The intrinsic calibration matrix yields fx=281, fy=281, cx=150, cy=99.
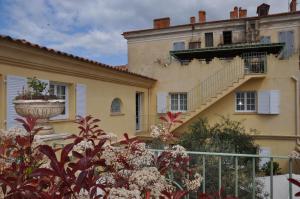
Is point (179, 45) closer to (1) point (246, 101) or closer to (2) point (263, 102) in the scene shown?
(1) point (246, 101)

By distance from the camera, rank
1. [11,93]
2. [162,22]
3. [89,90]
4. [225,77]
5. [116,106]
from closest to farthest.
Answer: [11,93]
[89,90]
[116,106]
[225,77]
[162,22]

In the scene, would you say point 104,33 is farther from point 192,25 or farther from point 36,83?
point 36,83

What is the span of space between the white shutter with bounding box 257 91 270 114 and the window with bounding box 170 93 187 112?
4063 mm

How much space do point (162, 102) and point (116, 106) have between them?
3551 millimetres

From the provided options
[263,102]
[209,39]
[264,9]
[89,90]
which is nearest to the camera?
[89,90]

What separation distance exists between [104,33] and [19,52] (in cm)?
762

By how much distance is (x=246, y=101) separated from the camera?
15055 millimetres

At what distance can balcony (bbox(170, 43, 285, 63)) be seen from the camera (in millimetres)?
15973

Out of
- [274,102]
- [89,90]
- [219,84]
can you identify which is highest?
[219,84]

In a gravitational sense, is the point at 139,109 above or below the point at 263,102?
below

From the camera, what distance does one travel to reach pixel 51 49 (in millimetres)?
8594

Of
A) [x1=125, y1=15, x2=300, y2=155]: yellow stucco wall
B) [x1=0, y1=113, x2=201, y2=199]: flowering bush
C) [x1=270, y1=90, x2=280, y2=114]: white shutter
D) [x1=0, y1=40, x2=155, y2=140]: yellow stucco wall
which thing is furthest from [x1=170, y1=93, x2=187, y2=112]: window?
[x1=0, y1=113, x2=201, y2=199]: flowering bush

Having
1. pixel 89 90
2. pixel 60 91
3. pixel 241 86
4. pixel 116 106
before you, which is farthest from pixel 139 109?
pixel 60 91

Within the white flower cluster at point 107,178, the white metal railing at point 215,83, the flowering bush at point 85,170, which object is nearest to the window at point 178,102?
the white metal railing at point 215,83
